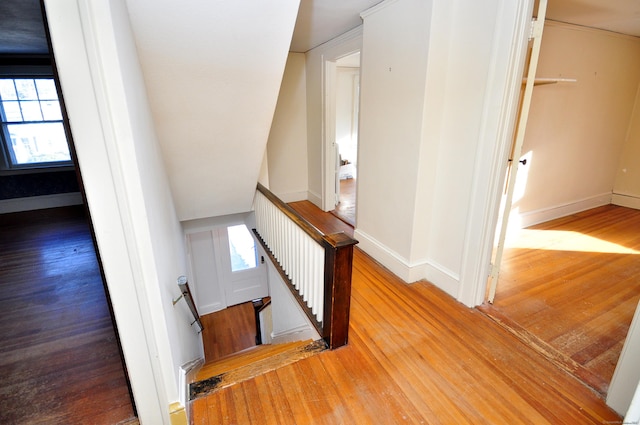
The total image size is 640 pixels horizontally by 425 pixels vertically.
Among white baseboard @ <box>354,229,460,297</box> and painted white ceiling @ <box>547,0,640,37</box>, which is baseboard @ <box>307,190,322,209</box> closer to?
white baseboard @ <box>354,229,460,297</box>

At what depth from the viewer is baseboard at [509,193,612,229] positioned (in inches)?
150

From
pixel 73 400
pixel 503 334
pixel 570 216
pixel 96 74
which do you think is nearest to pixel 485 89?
pixel 503 334

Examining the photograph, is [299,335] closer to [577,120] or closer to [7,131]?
[577,120]

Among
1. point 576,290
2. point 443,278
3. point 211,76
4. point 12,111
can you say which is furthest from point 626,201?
point 12,111

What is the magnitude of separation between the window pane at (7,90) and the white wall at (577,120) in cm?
667

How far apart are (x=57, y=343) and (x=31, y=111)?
4210mm

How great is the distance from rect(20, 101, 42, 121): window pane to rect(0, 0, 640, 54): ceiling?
84cm

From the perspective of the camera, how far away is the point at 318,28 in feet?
10.5

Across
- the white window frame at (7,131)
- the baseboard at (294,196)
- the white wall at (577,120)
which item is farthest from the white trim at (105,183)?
the white window frame at (7,131)

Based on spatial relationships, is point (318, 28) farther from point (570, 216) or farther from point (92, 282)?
point (570, 216)

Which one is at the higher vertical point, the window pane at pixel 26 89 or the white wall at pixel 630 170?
the window pane at pixel 26 89

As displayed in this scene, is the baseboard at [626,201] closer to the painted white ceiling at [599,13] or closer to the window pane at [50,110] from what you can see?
the painted white ceiling at [599,13]

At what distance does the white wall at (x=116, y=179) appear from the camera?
1.01m

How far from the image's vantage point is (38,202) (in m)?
4.59
